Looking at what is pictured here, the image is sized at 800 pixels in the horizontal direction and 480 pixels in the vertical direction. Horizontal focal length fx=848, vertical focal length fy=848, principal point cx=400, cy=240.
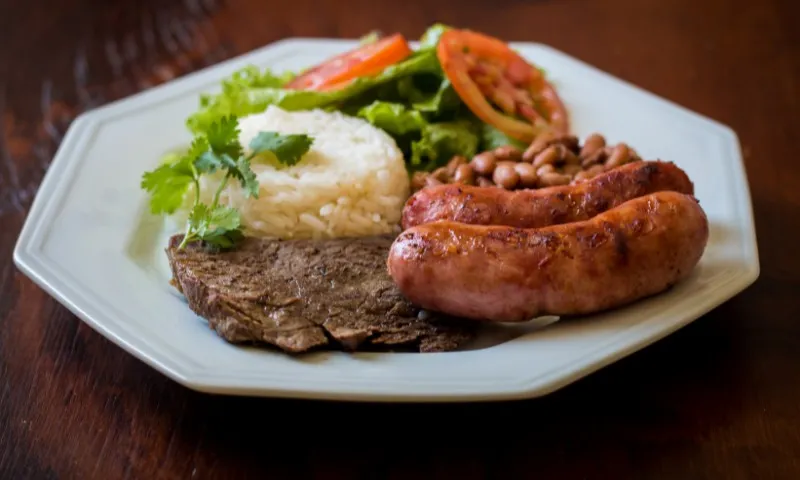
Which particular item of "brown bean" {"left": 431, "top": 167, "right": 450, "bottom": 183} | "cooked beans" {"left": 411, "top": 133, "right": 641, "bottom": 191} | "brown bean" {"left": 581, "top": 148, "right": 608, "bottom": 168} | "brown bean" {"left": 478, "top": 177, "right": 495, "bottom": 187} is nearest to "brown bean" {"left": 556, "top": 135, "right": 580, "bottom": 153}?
"cooked beans" {"left": 411, "top": 133, "right": 641, "bottom": 191}

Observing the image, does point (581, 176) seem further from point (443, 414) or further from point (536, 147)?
point (443, 414)

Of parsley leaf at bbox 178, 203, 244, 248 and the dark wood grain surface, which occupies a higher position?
parsley leaf at bbox 178, 203, 244, 248

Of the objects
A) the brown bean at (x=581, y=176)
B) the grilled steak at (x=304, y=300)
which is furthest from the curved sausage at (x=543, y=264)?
the brown bean at (x=581, y=176)

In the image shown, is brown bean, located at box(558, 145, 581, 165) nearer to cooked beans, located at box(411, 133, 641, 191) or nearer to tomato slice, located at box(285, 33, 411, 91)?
cooked beans, located at box(411, 133, 641, 191)

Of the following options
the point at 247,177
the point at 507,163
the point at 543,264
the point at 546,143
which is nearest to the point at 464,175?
the point at 507,163

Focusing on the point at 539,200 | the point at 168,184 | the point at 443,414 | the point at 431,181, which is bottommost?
the point at 443,414

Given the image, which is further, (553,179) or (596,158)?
(596,158)

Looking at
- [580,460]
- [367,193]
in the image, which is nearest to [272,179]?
A: [367,193]
